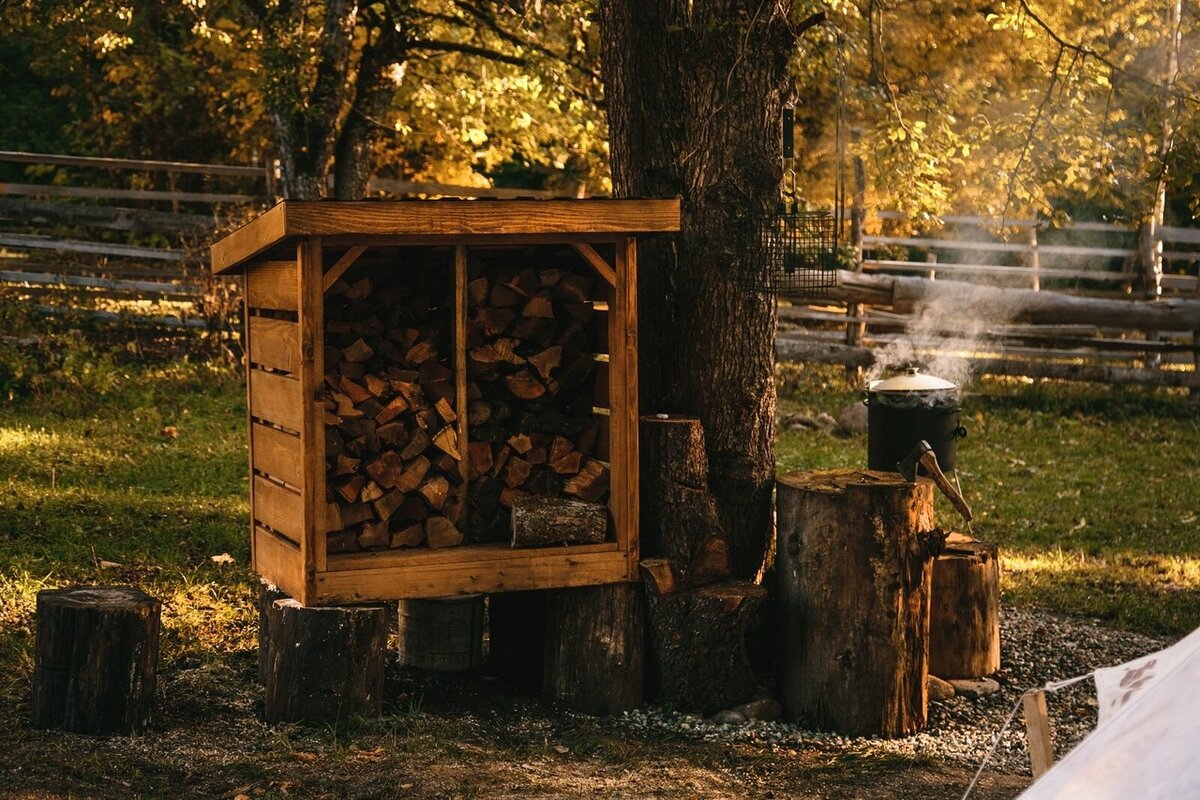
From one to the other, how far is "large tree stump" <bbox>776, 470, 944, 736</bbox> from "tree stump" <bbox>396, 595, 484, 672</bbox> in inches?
59.1

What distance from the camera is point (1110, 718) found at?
3033mm

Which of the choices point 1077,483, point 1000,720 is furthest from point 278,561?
point 1077,483

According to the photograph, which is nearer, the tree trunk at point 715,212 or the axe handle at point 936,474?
the tree trunk at point 715,212

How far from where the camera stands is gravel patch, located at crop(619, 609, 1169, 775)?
226 inches

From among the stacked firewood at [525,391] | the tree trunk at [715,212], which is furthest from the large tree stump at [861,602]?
the stacked firewood at [525,391]

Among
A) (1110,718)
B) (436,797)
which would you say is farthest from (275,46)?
(1110,718)

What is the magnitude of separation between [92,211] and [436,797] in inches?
489

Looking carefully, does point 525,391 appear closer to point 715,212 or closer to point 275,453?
point 275,453

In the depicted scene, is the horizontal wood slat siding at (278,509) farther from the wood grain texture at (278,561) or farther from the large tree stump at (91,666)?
the large tree stump at (91,666)

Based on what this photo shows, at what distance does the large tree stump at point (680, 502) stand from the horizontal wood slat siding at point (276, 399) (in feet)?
4.82

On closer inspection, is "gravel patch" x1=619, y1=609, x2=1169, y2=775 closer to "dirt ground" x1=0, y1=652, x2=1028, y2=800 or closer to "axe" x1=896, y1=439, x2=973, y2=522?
"dirt ground" x1=0, y1=652, x2=1028, y2=800

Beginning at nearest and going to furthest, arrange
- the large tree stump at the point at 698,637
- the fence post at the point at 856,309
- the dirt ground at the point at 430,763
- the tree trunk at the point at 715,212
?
the dirt ground at the point at 430,763, the large tree stump at the point at 698,637, the tree trunk at the point at 715,212, the fence post at the point at 856,309

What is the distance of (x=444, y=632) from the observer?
256 inches

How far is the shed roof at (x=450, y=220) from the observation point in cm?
533
